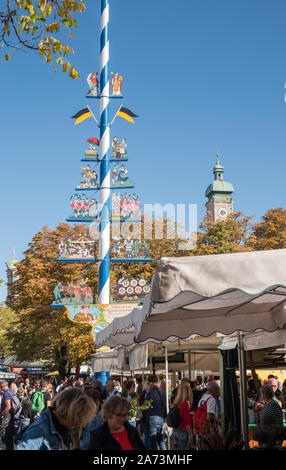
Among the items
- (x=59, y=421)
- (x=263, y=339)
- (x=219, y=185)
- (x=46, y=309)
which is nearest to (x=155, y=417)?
(x=263, y=339)

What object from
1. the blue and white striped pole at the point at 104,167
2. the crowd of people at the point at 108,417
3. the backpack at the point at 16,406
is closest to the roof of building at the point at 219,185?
the blue and white striped pole at the point at 104,167

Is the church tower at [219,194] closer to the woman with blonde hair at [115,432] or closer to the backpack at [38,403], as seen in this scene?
the backpack at [38,403]

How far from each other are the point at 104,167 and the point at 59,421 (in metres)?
26.6

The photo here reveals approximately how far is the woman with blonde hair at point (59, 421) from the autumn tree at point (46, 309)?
118 ft

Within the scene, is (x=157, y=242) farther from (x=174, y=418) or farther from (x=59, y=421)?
(x=59, y=421)

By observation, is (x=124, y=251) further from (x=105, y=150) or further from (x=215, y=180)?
(x=215, y=180)

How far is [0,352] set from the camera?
10275cm

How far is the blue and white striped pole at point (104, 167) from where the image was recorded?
29734 mm

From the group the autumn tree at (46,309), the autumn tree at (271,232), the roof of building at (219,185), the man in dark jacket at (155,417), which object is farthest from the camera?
the roof of building at (219,185)

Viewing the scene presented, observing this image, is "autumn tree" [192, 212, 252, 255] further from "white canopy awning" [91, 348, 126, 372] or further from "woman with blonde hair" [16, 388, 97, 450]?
"woman with blonde hair" [16, 388, 97, 450]

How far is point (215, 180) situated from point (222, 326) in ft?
530

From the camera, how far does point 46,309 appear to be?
145 ft

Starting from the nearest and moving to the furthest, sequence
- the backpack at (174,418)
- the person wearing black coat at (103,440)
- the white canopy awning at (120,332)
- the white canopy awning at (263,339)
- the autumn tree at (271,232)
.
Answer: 1. the person wearing black coat at (103,440)
2. the white canopy awning at (263,339)
3. the white canopy awning at (120,332)
4. the backpack at (174,418)
5. the autumn tree at (271,232)

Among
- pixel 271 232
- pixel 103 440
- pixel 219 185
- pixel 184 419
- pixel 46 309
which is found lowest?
pixel 103 440
